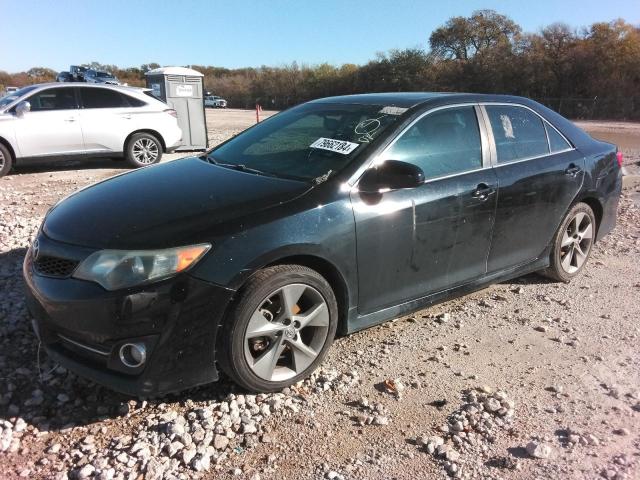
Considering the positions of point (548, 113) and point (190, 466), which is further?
point (548, 113)

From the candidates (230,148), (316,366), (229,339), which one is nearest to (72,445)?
(229,339)

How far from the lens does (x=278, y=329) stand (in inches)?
116

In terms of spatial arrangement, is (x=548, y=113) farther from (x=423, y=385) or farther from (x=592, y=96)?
(x=592, y=96)

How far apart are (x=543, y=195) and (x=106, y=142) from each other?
8.29m

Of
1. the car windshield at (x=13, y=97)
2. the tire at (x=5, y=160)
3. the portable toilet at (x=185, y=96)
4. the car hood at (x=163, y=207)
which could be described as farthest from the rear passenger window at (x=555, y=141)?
the portable toilet at (x=185, y=96)

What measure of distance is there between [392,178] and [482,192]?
88cm

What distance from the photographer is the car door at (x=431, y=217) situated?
3279 millimetres

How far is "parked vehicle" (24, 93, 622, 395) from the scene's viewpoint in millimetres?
2633

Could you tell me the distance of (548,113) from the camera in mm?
4711

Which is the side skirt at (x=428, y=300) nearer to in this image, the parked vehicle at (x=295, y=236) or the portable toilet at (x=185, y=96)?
the parked vehicle at (x=295, y=236)

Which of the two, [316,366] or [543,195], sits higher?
[543,195]

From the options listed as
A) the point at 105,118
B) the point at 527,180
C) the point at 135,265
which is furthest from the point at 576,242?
the point at 105,118

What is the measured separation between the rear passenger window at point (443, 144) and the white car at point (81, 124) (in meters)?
7.93

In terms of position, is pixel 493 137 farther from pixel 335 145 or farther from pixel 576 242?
pixel 576 242
